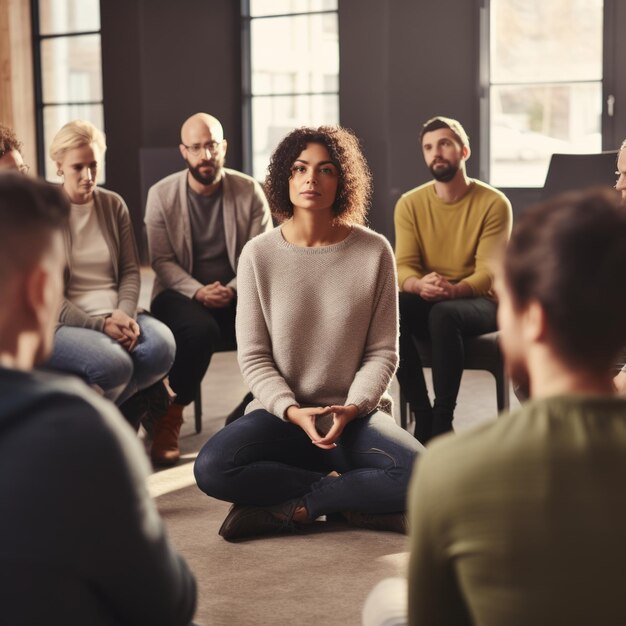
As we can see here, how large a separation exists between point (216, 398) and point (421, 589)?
11.8ft

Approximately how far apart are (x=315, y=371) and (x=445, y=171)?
4.45ft

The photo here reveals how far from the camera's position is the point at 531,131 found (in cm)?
670

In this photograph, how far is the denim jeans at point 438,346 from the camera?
354 cm

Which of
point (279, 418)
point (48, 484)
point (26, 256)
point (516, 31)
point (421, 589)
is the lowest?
point (279, 418)

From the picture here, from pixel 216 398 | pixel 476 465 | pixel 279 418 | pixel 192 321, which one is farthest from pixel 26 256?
pixel 216 398

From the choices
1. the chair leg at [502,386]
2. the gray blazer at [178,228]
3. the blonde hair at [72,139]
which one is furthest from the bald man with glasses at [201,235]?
the chair leg at [502,386]

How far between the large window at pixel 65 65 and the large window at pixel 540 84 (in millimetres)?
3403

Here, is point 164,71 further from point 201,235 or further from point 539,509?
point 539,509

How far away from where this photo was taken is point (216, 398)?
15.1 ft

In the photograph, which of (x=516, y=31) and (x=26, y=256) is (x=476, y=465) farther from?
(x=516, y=31)

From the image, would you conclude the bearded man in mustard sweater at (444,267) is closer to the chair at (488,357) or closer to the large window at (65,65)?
the chair at (488,357)

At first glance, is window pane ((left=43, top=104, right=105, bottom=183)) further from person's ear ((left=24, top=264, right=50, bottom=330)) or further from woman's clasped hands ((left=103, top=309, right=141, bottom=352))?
person's ear ((left=24, top=264, right=50, bottom=330))

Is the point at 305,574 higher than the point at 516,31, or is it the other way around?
the point at 516,31

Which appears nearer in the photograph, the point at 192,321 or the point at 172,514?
the point at 172,514
